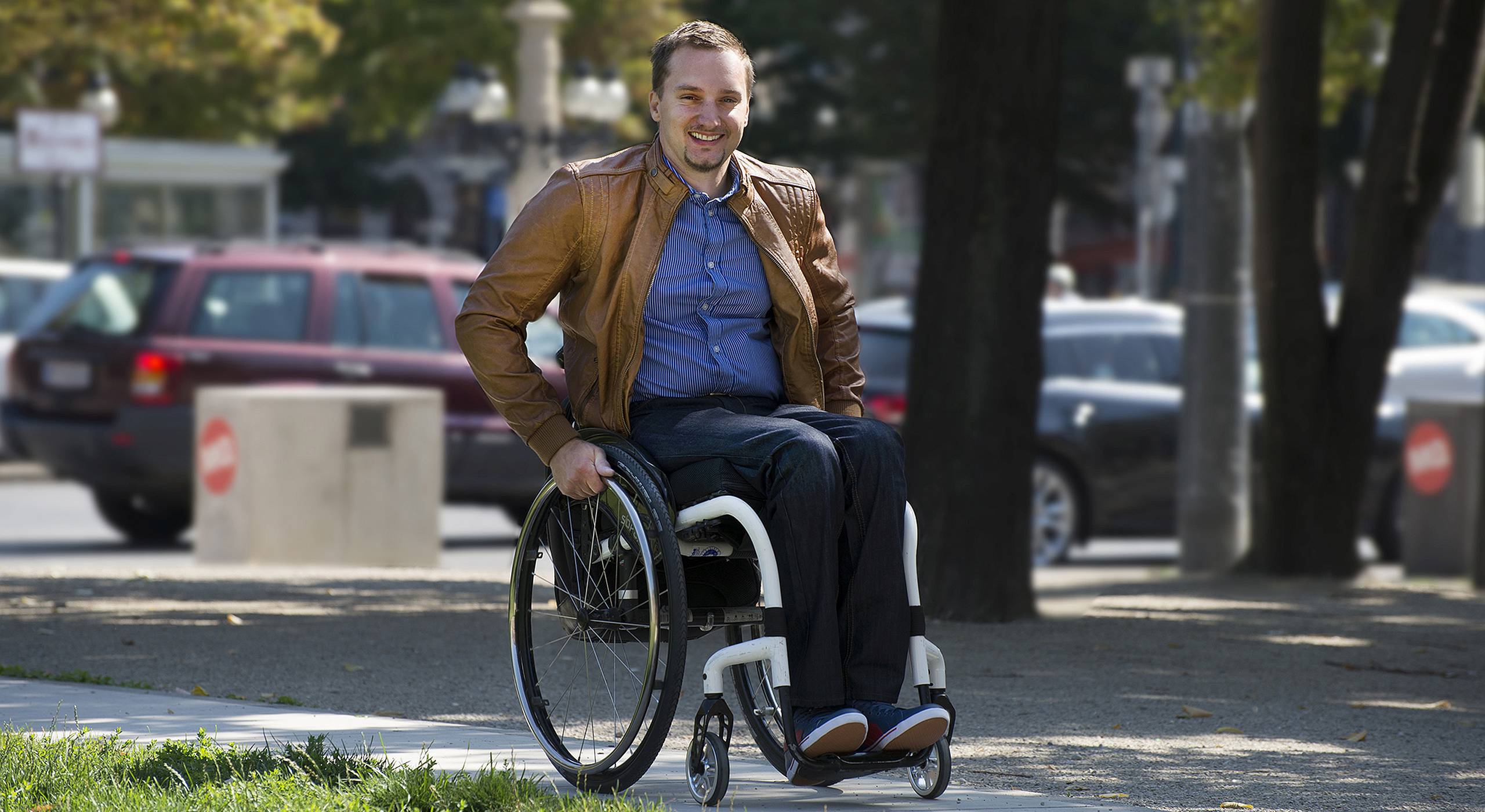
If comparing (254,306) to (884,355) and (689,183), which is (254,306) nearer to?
(884,355)

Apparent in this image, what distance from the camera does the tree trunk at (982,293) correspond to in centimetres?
838

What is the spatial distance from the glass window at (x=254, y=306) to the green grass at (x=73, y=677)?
22.8ft

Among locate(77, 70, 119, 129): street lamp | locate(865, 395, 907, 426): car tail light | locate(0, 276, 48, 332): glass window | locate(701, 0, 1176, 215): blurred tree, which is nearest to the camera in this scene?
locate(865, 395, 907, 426): car tail light

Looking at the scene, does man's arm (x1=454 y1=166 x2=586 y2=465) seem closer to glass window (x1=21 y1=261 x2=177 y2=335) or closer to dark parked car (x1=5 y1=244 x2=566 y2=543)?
dark parked car (x1=5 y1=244 x2=566 y2=543)

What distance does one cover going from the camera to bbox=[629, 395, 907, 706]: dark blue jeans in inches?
177

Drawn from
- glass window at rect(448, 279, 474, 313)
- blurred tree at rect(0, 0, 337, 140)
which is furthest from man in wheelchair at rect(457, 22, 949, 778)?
blurred tree at rect(0, 0, 337, 140)

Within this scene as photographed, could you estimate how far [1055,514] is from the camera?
13508 mm

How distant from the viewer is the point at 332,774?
15.3 feet

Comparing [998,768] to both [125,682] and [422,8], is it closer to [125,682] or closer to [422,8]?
[125,682]

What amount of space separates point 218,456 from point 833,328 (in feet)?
23.1

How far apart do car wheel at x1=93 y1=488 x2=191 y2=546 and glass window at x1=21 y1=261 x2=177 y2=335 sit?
1.28 metres

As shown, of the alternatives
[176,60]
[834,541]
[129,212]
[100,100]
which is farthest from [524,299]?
[129,212]

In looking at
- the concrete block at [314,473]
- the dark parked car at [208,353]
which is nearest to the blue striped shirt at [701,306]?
the concrete block at [314,473]

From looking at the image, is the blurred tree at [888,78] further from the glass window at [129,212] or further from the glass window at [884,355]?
the glass window at [884,355]
